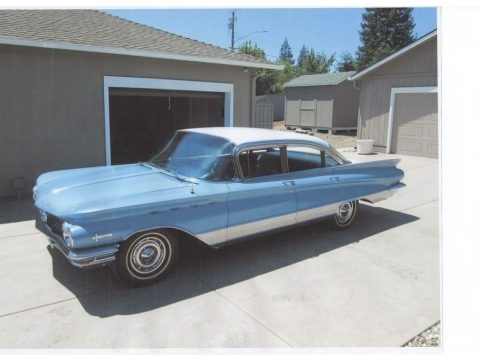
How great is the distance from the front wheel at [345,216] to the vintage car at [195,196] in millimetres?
15

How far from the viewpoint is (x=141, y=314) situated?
3375 mm

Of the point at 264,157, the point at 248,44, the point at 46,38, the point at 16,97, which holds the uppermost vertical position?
the point at 248,44

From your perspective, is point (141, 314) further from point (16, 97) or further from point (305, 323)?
point (16, 97)

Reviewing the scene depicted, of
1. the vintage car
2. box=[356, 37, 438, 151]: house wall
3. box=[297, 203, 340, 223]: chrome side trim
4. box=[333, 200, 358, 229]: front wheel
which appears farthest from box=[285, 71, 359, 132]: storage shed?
box=[297, 203, 340, 223]: chrome side trim

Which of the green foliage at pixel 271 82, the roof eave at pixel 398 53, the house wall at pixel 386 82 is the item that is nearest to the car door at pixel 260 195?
the roof eave at pixel 398 53

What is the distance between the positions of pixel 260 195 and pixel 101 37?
588cm

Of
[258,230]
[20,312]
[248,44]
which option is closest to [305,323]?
[258,230]

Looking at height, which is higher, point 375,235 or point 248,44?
point 248,44

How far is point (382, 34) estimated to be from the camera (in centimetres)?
3281

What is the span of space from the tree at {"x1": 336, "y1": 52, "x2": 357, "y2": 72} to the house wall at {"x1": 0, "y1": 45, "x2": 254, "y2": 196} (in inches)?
1311

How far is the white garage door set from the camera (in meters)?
12.9

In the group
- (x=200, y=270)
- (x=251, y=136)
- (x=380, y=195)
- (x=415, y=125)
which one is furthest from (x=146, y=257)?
(x=415, y=125)

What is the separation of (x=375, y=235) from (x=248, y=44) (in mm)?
38568

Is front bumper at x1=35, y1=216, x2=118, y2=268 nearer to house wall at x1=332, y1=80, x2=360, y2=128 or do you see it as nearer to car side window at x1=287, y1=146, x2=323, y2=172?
car side window at x1=287, y1=146, x2=323, y2=172
